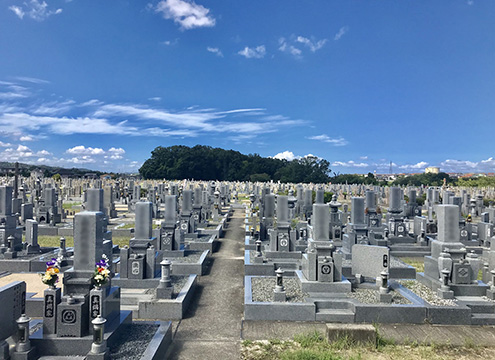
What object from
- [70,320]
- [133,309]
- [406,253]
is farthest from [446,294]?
[70,320]

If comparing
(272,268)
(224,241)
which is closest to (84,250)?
(272,268)

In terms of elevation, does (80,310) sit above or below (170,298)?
above

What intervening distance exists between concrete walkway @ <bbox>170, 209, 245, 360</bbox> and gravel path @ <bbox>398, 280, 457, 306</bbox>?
5.11 metres

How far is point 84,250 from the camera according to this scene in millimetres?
6633

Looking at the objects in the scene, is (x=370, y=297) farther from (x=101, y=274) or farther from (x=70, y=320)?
(x=70, y=320)

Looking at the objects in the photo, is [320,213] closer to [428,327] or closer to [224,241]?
[428,327]

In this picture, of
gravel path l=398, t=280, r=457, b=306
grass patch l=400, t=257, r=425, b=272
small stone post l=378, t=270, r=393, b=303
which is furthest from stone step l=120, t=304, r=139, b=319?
grass patch l=400, t=257, r=425, b=272

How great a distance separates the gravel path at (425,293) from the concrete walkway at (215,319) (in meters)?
5.11

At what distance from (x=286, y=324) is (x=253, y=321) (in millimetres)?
814

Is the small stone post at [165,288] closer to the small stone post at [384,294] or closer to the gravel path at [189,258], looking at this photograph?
the gravel path at [189,258]

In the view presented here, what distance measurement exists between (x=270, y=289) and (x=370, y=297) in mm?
2772

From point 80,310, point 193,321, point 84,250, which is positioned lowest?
point 193,321

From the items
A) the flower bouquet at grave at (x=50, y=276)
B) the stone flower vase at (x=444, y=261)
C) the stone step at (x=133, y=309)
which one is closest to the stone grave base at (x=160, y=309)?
the stone step at (x=133, y=309)

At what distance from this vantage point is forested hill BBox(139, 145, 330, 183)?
95500mm
